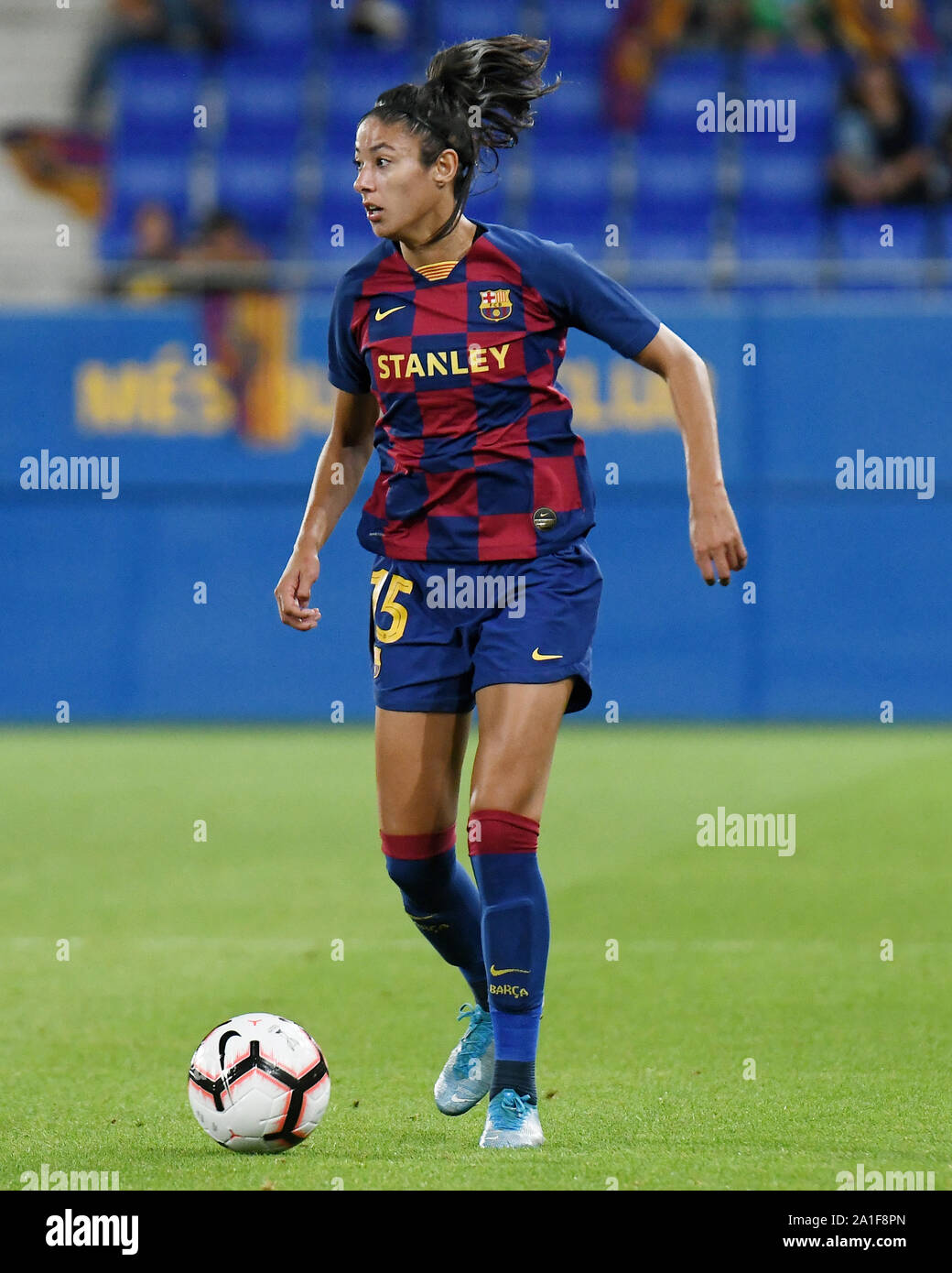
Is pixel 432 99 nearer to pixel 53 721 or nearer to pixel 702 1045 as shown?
pixel 702 1045

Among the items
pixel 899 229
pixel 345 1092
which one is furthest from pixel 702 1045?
pixel 899 229

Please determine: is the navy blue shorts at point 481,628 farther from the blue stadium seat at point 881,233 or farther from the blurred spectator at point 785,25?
the blurred spectator at point 785,25

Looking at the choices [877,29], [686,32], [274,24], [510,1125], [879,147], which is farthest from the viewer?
[274,24]

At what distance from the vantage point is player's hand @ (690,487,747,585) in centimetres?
478

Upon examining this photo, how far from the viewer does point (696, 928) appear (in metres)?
8.13

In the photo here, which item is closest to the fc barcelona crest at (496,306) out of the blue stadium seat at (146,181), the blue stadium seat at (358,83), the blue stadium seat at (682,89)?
the blue stadium seat at (146,181)

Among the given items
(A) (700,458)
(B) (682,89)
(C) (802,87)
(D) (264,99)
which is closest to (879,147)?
(C) (802,87)

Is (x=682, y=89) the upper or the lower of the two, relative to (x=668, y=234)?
upper

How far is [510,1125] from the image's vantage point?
15.1ft

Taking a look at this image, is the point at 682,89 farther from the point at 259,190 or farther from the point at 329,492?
the point at 329,492

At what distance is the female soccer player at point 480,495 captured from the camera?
15.7 feet

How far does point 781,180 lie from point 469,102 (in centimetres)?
1520

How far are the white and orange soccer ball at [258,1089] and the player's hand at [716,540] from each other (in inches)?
57.0

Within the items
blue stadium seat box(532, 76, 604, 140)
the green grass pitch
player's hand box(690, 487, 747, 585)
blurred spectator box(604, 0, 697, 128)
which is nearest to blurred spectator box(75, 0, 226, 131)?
blue stadium seat box(532, 76, 604, 140)
